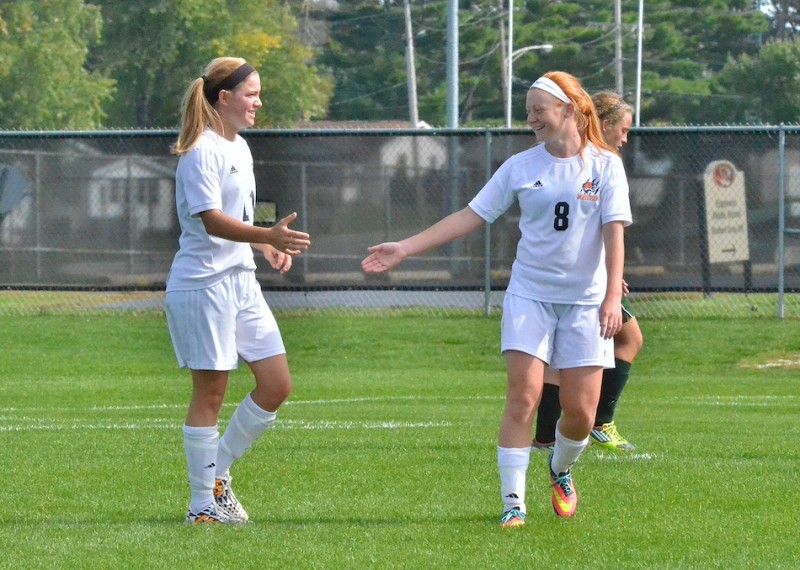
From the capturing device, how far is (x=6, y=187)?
1689cm

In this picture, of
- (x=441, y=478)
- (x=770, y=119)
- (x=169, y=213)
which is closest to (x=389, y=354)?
(x=169, y=213)

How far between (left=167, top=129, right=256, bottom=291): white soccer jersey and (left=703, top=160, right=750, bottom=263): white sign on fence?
414 inches

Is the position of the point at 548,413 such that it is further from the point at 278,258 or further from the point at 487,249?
the point at 487,249

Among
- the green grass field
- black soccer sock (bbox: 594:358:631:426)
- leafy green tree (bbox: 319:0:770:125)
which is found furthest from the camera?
leafy green tree (bbox: 319:0:770:125)

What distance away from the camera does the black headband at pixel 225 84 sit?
6.20m

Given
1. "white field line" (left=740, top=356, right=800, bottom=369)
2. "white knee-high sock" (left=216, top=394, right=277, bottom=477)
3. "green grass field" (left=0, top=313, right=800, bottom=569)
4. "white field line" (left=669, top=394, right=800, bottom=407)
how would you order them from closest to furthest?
"green grass field" (left=0, top=313, right=800, bottom=569)
"white knee-high sock" (left=216, top=394, right=277, bottom=477)
"white field line" (left=669, top=394, right=800, bottom=407)
"white field line" (left=740, top=356, right=800, bottom=369)

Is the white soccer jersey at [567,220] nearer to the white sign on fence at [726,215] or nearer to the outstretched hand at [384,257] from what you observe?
the outstretched hand at [384,257]

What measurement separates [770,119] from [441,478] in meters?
66.9

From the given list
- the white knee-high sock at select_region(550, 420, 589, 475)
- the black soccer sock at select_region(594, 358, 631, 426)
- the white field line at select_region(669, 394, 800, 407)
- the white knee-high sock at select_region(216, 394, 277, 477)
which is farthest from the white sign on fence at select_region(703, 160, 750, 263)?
the white knee-high sock at select_region(216, 394, 277, 477)

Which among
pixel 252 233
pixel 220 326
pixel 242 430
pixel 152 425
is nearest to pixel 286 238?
pixel 252 233

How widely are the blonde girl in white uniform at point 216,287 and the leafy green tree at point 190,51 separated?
Result: 54.1 metres

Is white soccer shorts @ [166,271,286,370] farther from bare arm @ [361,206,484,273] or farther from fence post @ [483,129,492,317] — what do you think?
fence post @ [483,129,492,317]

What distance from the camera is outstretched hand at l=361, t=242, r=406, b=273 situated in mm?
6090

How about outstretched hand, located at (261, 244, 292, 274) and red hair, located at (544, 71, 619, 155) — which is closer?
red hair, located at (544, 71, 619, 155)
